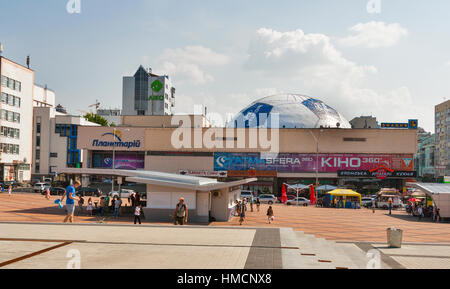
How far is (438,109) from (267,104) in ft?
215

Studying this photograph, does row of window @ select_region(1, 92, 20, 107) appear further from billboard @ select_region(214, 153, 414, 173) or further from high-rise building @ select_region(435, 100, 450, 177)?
high-rise building @ select_region(435, 100, 450, 177)

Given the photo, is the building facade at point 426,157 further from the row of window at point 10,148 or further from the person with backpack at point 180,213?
the person with backpack at point 180,213

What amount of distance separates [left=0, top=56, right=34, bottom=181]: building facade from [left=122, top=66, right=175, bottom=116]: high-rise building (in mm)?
58311

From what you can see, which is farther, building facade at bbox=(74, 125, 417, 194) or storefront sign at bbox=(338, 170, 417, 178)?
building facade at bbox=(74, 125, 417, 194)

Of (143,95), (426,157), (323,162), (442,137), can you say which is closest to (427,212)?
(323,162)

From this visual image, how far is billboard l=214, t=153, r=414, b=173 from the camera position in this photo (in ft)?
251

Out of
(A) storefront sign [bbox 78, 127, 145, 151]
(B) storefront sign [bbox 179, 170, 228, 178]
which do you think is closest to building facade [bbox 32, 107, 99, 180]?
(A) storefront sign [bbox 78, 127, 145, 151]

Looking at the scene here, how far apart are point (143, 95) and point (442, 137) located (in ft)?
308

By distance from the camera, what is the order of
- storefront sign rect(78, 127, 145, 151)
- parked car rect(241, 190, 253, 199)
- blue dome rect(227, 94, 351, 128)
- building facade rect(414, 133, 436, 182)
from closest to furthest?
parked car rect(241, 190, 253, 199), storefront sign rect(78, 127, 145, 151), blue dome rect(227, 94, 351, 128), building facade rect(414, 133, 436, 182)

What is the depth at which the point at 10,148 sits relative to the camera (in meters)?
74.8

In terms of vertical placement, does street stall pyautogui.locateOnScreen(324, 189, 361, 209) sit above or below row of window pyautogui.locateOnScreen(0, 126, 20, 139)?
below

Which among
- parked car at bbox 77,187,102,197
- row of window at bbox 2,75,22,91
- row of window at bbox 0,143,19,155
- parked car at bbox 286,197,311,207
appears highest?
row of window at bbox 2,75,22,91

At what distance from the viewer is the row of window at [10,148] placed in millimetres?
73188

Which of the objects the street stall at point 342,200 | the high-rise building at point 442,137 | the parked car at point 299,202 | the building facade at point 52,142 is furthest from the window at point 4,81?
the high-rise building at point 442,137
